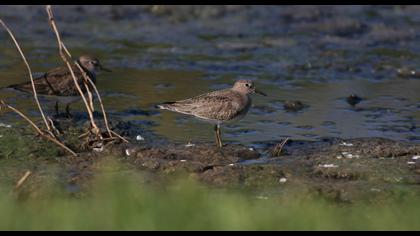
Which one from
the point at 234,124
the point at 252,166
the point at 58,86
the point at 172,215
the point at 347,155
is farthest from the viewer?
the point at 234,124

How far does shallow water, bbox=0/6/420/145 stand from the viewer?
42.3 feet

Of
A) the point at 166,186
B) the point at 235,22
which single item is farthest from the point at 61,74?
the point at 235,22

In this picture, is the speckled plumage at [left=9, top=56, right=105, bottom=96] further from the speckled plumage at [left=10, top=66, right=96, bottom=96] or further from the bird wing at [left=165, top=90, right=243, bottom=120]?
the bird wing at [left=165, top=90, right=243, bottom=120]

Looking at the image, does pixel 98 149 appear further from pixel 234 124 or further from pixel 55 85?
pixel 234 124

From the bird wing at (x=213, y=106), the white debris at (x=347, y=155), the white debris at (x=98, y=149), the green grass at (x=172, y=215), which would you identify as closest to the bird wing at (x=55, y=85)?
the bird wing at (x=213, y=106)

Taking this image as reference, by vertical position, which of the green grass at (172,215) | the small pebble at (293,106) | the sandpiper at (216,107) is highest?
the green grass at (172,215)

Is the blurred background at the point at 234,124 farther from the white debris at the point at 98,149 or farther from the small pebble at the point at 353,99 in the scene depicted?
the white debris at the point at 98,149

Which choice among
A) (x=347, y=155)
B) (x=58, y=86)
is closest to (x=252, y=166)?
(x=347, y=155)

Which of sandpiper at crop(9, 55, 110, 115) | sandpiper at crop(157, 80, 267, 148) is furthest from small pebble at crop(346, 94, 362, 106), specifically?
sandpiper at crop(9, 55, 110, 115)

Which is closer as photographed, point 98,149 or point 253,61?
point 98,149

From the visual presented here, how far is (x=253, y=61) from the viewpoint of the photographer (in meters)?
16.5

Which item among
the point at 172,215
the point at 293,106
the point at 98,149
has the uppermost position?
the point at 172,215

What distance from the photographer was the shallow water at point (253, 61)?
42.3 feet
